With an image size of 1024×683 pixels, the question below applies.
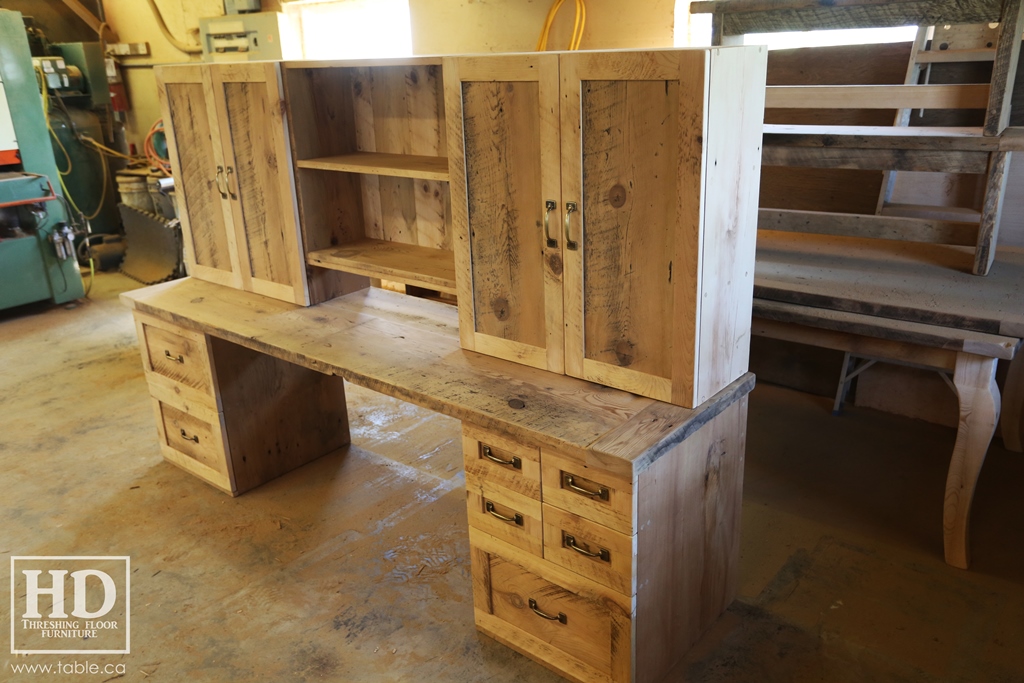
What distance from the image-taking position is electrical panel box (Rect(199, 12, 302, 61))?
4.98 m

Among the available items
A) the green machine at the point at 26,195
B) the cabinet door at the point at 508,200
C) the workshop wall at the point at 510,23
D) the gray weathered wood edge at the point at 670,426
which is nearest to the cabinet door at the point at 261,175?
the cabinet door at the point at 508,200

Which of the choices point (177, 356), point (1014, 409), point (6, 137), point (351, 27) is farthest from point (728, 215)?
point (6, 137)

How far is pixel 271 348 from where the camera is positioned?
8.20 ft

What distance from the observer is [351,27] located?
5086 millimetres

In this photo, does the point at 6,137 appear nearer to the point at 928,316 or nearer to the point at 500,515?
the point at 500,515

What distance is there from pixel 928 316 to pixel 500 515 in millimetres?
1376

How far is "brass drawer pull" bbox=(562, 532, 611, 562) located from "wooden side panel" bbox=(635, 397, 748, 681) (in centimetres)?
8

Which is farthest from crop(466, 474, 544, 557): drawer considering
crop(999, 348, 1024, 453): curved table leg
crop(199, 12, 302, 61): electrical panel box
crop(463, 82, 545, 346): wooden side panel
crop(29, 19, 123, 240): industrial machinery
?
crop(29, 19, 123, 240): industrial machinery

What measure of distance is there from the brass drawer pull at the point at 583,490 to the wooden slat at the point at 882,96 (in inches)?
76.1

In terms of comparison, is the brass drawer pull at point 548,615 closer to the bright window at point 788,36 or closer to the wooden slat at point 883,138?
the wooden slat at point 883,138

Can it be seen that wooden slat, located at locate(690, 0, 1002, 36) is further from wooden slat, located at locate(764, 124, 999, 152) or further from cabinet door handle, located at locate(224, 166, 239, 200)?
cabinet door handle, located at locate(224, 166, 239, 200)

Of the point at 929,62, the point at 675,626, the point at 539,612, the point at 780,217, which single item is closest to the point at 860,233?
the point at 780,217

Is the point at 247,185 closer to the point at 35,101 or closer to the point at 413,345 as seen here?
the point at 413,345

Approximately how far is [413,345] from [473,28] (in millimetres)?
→ 2345
